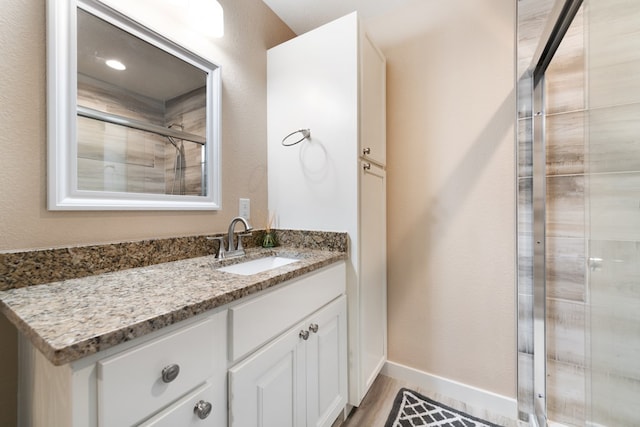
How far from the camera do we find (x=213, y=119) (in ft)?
4.19

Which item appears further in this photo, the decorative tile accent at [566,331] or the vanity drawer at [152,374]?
the decorative tile accent at [566,331]

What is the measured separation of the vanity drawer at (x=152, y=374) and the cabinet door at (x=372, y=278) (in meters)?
0.85

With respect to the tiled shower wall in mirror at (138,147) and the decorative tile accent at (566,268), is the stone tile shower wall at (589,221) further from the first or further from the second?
the tiled shower wall in mirror at (138,147)

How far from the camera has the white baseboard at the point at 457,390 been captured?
54.0 inches

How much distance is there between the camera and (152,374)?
0.54m

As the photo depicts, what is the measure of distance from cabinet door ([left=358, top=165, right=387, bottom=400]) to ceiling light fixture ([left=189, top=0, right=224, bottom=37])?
95cm

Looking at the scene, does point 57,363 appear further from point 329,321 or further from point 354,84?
point 354,84

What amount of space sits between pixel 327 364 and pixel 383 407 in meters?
0.57

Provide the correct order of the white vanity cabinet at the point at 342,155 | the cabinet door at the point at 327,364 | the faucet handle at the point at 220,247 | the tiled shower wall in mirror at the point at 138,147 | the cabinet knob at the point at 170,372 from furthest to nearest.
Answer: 1. the white vanity cabinet at the point at 342,155
2. the faucet handle at the point at 220,247
3. the cabinet door at the point at 327,364
4. the tiled shower wall in mirror at the point at 138,147
5. the cabinet knob at the point at 170,372

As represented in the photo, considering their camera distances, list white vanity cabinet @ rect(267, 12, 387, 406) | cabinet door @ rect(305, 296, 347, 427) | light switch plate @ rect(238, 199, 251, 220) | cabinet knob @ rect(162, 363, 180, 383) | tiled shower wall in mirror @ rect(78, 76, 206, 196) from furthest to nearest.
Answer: light switch plate @ rect(238, 199, 251, 220) → white vanity cabinet @ rect(267, 12, 387, 406) → cabinet door @ rect(305, 296, 347, 427) → tiled shower wall in mirror @ rect(78, 76, 206, 196) → cabinet knob @ rect(162, 363, 180, 383)

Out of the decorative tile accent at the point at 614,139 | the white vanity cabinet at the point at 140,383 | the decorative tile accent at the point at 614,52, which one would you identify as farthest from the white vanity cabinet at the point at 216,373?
the decorative tile accent at the point at 614,52

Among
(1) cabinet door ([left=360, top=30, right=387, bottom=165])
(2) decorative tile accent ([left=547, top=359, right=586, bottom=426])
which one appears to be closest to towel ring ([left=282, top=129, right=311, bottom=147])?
(1) cabinet door ([left=360, top=30, right=387, bottom=165])

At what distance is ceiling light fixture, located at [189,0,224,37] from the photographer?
1131mm

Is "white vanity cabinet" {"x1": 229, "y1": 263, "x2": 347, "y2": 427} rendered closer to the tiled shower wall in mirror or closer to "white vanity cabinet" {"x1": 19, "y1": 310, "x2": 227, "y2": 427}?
"white vanity cabinet" {"x1": 19, "y1": 310, "x2": 227, "y2": 427}
